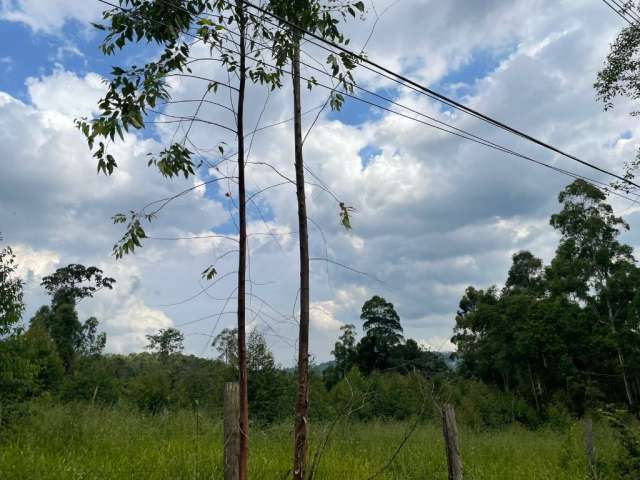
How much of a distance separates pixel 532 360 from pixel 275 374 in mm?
27459

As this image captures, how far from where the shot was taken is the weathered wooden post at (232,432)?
180 inches

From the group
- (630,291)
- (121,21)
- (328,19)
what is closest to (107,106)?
(121,21)

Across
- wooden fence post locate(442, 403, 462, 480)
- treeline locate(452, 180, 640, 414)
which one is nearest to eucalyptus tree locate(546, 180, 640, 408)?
treeline locate(452, 180, 640, 414)

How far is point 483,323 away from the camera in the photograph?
41.8 metres

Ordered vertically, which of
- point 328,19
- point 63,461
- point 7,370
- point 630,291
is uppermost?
point 630,291

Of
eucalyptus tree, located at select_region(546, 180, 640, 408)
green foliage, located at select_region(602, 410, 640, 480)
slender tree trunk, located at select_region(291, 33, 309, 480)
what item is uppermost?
eucalyptus tree, located at select_region(546, 180, 640, 408)

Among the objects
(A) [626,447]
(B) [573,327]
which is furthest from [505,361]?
(A) [626,447]

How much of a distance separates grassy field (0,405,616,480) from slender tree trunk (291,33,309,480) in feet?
2.64

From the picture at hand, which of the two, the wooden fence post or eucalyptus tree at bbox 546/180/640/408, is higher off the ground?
eucalyptus tree at bbox 546/180/640/408

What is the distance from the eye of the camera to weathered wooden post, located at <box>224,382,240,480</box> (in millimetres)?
4560

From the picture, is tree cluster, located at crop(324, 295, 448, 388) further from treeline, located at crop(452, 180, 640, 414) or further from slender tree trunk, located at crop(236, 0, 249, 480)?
slender tree trunk, located at crop(236, 0, 249, 480)

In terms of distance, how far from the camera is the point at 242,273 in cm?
498

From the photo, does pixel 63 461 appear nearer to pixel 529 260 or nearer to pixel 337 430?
pixel 337 430

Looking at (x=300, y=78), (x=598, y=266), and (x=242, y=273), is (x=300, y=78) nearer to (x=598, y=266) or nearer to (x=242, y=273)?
(x=242, y=273)
